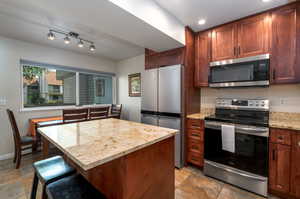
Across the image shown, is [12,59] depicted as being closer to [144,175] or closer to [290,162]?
[144,175]

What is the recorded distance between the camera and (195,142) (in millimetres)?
2381

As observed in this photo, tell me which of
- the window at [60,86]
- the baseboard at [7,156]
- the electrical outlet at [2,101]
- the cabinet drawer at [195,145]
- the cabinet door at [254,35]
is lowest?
the baseboard at [7,156]

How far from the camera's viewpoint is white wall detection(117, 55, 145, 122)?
392cm

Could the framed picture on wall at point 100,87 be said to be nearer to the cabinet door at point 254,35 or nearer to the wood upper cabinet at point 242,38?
the wood upper cabinet at point 242,38

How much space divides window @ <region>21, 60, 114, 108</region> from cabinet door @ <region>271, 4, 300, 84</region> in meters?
4.07

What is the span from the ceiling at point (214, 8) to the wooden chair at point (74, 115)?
7.69ft

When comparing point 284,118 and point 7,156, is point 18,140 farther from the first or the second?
point 284,118

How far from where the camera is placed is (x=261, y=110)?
6.97 feet

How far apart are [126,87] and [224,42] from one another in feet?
9.53

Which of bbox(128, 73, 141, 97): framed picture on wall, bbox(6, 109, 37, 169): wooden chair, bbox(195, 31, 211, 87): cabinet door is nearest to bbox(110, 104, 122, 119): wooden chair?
bbox(128, 73, 141, 97): framed picture on wall

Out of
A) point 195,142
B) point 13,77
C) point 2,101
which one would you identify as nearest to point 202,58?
point 195,142

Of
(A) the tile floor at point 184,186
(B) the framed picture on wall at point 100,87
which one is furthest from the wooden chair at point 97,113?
(B) the framed picture on wall at point 100,87

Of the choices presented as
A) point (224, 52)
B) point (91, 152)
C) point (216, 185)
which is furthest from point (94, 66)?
point (216, 185)

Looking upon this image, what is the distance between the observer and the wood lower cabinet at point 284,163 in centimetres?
159
